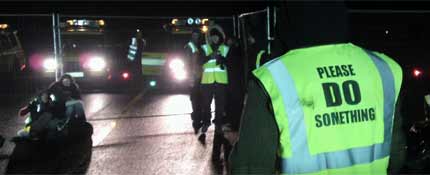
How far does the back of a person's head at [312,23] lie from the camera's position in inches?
75.0

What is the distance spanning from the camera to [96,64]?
1669 cm

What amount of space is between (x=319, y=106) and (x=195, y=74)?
22.7 feet

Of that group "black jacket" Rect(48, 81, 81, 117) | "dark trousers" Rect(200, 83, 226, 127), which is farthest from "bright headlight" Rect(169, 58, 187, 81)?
"dark trousers" Rect(200, 83, 226, 127)

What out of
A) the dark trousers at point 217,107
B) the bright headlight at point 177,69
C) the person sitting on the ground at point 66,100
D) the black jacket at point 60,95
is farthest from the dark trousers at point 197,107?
the bright headlight at point 177,69

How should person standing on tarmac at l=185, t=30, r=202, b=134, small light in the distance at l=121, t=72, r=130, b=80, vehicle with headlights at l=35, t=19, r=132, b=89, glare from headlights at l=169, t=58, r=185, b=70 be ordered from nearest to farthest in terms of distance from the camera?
1. person standing on tarmac at l=185, t=30, r=202, b=134
2. glare from headlights at l=169, t=58, r=185, b=70
3. vehicle with headlights at l=35, t=19, r=132, b=89
4. small light in the distance at l=121, t=72, r=130, b=80

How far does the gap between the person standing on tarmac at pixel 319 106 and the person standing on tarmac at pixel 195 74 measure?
6.63 m

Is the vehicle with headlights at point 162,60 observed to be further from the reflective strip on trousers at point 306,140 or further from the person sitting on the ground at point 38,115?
the reflective strip on trousers at point 306,140

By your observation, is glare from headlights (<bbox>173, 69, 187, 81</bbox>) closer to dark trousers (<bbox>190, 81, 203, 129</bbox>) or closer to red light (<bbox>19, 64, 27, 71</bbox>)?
red light (<bbox>19, 64, 27, 71</bbox>)

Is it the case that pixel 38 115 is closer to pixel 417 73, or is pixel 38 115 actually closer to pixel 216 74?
pixel 216 74

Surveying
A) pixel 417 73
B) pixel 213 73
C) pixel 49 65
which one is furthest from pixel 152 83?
pixel 213 73

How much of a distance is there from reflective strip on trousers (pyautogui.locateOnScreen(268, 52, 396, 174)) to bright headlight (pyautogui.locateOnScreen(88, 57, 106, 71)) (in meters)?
14.9

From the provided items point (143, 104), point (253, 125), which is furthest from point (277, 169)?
point (143, 104)

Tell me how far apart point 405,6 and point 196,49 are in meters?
3.26

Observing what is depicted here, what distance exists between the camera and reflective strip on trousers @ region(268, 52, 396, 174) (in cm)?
195
